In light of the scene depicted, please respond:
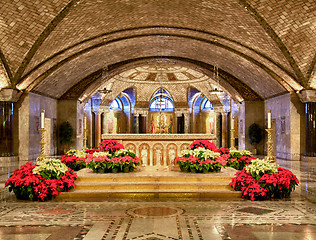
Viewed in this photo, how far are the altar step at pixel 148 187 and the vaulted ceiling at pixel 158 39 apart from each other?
6.00 metres

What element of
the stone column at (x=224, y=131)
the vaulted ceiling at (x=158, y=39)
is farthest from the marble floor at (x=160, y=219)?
the stone column at (x=224, y=131)

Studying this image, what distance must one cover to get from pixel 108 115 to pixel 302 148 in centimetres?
1727

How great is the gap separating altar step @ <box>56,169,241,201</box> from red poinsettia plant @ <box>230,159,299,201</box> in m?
0.28

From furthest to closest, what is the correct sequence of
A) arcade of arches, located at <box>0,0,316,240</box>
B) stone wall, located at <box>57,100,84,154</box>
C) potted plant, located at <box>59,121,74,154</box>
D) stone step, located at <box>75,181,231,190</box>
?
stone wall, located at <box>57,100,84,154</box>, potted plant, located at <box>59,121,74,154</box>, stone step, located at <box>75,181,231,190</box>, arcade of arches, located at <box>0,0,316,240</box>

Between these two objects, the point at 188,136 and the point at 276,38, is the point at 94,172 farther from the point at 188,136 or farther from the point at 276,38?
the point at 276,38

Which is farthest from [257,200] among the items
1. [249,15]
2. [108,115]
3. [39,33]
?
[108,115]

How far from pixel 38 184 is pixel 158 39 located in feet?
37.4

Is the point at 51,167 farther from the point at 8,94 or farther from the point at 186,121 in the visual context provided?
the point at 186,121

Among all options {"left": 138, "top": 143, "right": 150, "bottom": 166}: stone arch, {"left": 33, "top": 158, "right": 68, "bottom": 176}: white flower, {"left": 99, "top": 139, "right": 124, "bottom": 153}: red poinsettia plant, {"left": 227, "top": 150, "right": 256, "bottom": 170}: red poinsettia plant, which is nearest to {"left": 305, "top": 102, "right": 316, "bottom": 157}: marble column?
{"left": 227, "top": 150, "right": 256, "bottom": 170}: red poinsettia plant

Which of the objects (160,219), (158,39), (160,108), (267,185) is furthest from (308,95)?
(160,219)

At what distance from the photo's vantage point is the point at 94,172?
7.92 m

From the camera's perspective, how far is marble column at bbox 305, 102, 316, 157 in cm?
1456

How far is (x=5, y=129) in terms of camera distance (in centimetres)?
1462

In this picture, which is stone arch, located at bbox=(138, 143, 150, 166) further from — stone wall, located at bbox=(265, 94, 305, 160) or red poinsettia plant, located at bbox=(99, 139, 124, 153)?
stone wall, located at bbox=(265, 94, 305, 160)
